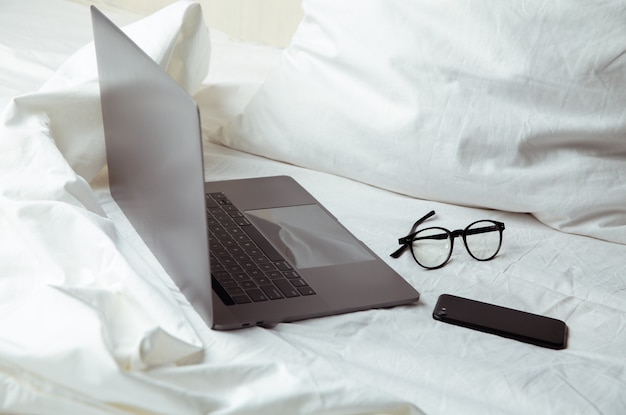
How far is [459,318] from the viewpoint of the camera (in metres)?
0.86

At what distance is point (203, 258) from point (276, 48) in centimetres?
116

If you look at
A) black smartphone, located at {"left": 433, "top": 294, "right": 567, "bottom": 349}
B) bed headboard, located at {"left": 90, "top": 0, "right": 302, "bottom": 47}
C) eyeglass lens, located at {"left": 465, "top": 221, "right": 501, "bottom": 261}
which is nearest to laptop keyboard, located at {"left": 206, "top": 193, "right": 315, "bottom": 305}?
black smartphone, located at {"left": 433, "top": 294, "right": 567, "bottom": 349}

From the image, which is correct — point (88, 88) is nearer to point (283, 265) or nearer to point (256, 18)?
point (283, 265)

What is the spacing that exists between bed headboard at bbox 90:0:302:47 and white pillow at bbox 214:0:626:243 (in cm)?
86

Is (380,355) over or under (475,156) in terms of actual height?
under

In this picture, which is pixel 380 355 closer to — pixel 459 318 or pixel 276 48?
pixel 459 318

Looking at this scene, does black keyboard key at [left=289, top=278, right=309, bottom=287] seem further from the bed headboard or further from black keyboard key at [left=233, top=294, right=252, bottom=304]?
the bed headboard

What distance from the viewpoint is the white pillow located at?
104 cm

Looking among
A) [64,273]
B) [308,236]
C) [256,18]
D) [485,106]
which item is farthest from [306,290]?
[256,18]

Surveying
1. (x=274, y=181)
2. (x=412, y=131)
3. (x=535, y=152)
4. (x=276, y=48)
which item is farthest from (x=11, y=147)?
(x=276, y=48)

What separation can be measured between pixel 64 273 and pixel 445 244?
1.57 ft

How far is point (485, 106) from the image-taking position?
1.08 metres

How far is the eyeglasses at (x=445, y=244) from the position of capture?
100 cm

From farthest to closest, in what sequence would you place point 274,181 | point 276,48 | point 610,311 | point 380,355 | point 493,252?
point 276,48 → point 274,181 → point 493,252 → point 610,311 → point 380,355
